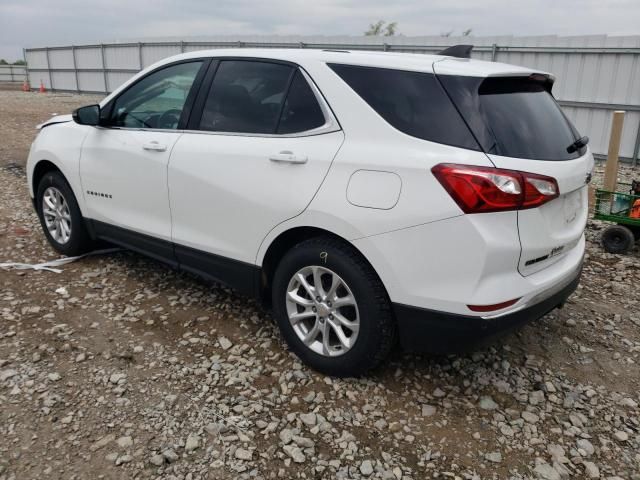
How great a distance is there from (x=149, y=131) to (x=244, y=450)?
91.0 inches

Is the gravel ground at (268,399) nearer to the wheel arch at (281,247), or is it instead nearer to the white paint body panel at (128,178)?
the wheel arch at (281,247)

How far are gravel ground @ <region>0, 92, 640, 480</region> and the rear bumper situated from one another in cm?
43

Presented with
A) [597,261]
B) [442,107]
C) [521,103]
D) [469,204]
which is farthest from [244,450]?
[597,261]

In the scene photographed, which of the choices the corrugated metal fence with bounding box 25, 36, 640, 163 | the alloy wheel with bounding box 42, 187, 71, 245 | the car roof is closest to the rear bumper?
the car roof

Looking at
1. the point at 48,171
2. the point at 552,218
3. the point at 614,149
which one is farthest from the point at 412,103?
the point at 614,149

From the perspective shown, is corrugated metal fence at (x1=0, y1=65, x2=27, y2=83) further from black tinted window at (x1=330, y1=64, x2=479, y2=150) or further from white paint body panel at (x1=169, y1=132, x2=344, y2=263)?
black tinted window at (x1=330, y1=64, x2=479, y2=150)

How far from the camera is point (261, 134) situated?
3.12 meters

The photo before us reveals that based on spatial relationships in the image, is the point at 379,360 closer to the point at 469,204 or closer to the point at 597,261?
the point at 469,204

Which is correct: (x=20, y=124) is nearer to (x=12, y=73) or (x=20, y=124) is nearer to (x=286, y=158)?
(x=286, y=158)

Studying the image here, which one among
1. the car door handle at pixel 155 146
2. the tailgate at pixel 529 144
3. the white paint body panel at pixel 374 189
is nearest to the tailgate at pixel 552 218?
the tailgate at pixel 529 144

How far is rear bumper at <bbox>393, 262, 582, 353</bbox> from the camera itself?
2.48 metres

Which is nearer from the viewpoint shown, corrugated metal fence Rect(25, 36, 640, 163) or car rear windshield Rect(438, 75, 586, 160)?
car rear windshield Rect(438, 75, 586, 160)

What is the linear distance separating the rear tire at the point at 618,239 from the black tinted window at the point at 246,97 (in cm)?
381

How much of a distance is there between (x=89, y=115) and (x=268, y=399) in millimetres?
2621
